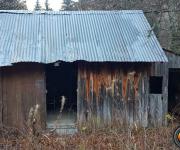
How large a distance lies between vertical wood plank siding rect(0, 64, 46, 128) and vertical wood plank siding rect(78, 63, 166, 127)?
4.75 feet

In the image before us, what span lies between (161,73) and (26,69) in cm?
512

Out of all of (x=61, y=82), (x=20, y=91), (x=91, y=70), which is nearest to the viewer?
(x=20, y=91)

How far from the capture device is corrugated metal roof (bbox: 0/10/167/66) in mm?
11453

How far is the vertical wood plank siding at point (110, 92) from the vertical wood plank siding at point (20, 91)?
1.45 m

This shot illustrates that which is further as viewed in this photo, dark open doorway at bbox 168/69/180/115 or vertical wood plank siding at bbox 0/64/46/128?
dark open doorway at bbox 168/69/180/115

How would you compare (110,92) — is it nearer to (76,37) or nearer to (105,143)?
(76,37)

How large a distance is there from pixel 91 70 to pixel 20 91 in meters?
2.60

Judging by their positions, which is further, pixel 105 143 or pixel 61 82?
pixel 61 82

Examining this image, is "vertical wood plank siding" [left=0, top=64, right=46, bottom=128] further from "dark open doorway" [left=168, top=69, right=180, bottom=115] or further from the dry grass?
"dark open doorway" [left=168, top=69, right=180, bottom=115]

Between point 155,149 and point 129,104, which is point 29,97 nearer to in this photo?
point 129,104

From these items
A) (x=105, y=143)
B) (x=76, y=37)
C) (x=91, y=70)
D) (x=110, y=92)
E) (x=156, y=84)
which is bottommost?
(x=105, y=143)

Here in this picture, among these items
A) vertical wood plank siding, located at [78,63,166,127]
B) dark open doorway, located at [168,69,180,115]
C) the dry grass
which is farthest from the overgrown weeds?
dark open doorway, located at [168,69,180,115]

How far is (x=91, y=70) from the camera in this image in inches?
468

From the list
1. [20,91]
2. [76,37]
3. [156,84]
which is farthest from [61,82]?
[20,91]
